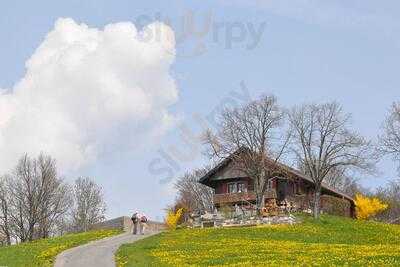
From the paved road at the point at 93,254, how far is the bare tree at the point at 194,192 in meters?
60.8

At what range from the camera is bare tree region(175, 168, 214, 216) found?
112 m

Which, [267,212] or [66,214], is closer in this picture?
[267,212]

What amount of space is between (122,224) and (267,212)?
13957 millimetres

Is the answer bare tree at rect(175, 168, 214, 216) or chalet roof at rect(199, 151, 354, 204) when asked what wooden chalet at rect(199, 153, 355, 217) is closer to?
chalet roof at rect(199, 151, 354, 204)

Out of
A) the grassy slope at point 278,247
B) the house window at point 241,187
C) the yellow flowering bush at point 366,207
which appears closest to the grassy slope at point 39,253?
the grassy slope at point 278,247

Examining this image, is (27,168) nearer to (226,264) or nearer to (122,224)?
(122,224)

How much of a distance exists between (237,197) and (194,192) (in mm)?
36391

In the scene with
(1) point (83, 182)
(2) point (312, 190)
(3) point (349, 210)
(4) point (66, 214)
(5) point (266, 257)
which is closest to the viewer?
(5) point (266, 257)

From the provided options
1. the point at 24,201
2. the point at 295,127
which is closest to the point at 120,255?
the point at 295,127

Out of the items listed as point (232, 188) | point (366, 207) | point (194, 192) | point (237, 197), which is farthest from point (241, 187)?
point (194, 192)

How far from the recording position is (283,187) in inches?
3123

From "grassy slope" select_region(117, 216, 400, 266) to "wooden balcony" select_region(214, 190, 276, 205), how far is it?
1611 cm

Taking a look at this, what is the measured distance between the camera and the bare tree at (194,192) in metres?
112

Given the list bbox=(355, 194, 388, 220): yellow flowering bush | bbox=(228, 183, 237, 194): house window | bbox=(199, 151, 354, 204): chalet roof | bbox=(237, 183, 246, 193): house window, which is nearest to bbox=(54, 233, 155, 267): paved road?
bbox=(199, 151, 354, 204): chalet roof
